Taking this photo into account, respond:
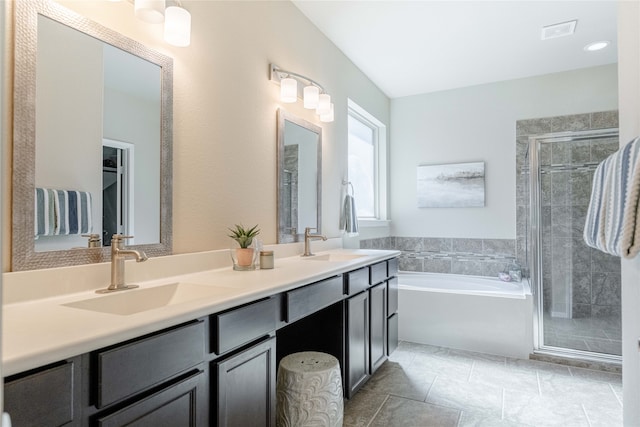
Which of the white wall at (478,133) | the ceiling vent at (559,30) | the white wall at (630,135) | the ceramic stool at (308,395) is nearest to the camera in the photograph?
the white wall at (630,135)

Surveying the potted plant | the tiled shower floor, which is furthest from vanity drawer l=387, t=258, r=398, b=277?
the tiled shower floor

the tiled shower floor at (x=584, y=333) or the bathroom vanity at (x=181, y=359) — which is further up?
the bathroom vanity at (x=181, y=359)

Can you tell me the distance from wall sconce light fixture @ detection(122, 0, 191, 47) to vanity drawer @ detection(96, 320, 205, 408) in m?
1.15

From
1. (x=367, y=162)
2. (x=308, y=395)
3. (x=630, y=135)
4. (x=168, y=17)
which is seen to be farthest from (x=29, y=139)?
(x=367, y=162)

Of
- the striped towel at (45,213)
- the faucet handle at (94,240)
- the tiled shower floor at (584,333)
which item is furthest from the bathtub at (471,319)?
the striped towel at (45,213)

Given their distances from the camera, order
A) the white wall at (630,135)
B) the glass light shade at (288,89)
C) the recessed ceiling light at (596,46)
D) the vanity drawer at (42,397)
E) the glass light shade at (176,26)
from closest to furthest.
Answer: the vanity drawer at (42,397) → the white wall at (630,135) → the glass light shade at (176,26) → the glass light shade at (288,89) → the recessed ceiling light at (596,46)

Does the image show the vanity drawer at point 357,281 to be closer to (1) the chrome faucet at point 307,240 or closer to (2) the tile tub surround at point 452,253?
(1) the chrome faucet at point 307,240

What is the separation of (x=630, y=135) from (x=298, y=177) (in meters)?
1.78

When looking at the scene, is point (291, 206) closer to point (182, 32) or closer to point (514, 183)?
point (182, 32)

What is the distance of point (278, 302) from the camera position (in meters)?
1.46

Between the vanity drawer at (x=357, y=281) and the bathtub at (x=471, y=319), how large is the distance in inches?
46.4

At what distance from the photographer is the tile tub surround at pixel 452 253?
3.90 m

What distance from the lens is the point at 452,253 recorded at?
13.5ft

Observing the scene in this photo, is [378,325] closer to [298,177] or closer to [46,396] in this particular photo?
[298,177]
